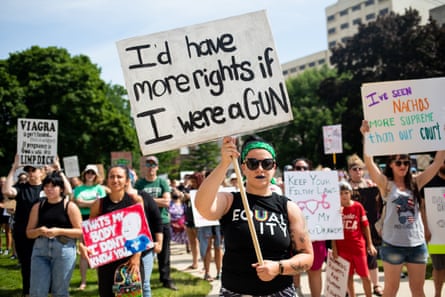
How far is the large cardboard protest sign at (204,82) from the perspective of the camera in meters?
3.13

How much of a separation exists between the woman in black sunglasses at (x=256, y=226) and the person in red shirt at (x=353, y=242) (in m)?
3.09

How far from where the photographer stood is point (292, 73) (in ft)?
301

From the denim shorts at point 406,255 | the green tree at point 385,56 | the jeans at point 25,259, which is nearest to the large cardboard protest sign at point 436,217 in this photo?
the denim shorts at point 406,255

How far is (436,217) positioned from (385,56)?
27.0 m

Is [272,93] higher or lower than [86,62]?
lower

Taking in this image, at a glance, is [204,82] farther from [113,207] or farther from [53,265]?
[53,265]

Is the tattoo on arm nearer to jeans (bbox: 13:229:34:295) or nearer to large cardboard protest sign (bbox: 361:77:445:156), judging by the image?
large cardboard protest sign (bbox: 361:77:445:156)

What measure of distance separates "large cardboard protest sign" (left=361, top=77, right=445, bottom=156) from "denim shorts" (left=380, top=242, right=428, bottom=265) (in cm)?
102

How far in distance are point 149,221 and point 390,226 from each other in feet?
8.96

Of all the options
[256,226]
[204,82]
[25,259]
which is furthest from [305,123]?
[256,226]

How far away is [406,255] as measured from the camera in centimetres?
480

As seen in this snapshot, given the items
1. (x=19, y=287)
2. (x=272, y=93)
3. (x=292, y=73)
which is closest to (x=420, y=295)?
(x=272, y=93)

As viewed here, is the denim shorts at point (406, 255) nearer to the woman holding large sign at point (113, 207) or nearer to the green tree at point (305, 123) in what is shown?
the woman holding large sign at point (113, 207)

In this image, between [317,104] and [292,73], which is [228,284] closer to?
[317,104]
